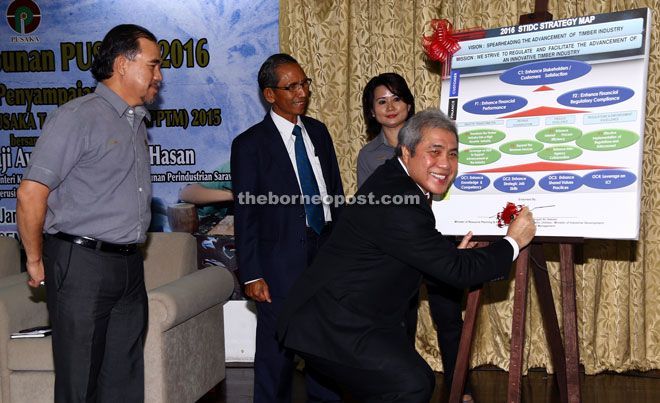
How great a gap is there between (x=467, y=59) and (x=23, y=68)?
2884mm

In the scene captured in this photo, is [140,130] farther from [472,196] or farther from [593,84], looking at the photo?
[593,84]

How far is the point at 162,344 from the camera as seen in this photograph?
2723 millimetres

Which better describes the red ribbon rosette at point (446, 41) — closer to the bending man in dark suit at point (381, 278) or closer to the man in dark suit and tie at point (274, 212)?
the man in dark suit and tie at point (274, 212)

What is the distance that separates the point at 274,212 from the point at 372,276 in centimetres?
81

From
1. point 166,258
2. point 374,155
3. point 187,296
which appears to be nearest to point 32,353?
point 187,296

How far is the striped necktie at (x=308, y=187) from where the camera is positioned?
267cm

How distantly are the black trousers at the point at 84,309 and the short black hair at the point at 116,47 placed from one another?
614 millimetres

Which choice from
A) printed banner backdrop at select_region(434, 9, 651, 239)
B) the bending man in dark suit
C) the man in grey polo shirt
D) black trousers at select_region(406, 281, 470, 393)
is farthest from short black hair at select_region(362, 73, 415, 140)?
the man in grey polo shirt

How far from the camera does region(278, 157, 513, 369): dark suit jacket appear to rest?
6.14 feet

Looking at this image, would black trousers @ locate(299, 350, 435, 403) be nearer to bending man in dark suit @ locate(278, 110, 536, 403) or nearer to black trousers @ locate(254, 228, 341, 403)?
bending man in dark suit @ locate(278, 110, 536, 403)

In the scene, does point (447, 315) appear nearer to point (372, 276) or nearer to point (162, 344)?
point (372, 276)

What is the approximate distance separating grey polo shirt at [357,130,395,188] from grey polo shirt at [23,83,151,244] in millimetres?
1196

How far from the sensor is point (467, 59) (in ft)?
8.83

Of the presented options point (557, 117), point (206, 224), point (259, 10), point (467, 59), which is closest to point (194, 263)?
point (206, 224)
